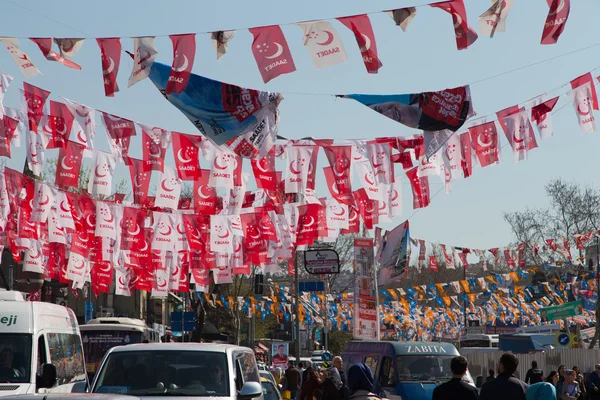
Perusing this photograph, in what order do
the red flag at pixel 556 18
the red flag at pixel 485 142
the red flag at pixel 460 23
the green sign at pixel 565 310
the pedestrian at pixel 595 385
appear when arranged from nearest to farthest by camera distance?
the red flag at pixel 460 23 < the red flag at pixel 556 18 < the red flag at pixel 485 142 < the pedestrian at pixel 595 385 < the green sign at pixel 565 310

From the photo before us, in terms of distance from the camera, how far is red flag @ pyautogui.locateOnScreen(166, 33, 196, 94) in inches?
590

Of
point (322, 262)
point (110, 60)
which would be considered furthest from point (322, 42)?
point (322, 262)

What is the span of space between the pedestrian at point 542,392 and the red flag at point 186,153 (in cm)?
1072

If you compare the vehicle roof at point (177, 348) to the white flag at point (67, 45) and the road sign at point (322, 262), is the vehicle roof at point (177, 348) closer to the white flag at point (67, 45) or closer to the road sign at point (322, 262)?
the white flag at point (67, 45)

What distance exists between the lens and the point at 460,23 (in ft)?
48.0

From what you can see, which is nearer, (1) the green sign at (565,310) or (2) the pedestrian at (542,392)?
(2) the pedestrian at (542,392)

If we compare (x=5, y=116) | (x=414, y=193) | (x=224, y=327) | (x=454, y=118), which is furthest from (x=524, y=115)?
(x=224, y=327)

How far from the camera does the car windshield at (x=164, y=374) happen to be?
10172mm

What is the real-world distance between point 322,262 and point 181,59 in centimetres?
1579

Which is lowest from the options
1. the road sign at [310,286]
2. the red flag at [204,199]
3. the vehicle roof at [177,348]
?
the vehicle roof at [177,348]

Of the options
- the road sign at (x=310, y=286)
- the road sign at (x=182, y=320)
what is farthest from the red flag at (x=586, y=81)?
the road sign at (x=182, y=320)

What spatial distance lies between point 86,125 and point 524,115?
28.3 feet

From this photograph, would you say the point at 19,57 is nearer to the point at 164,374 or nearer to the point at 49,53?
the point at 49,53

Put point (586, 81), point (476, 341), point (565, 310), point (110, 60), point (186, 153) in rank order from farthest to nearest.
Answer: point (476, 341)
point (565, 310)
point (186, 153)
point (586, 81)
point (110, 60)
